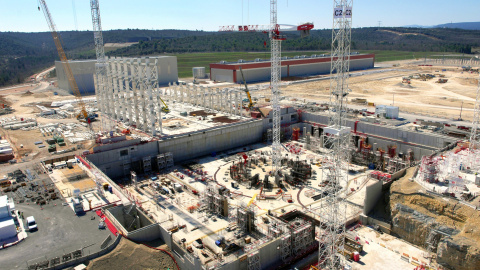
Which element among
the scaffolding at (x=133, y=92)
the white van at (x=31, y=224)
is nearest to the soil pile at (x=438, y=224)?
the white van at (x=31, y=224)

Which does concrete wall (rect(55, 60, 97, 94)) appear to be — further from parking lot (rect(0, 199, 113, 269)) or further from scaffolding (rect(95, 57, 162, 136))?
parking lot (rect(0, 199, 113, 269))

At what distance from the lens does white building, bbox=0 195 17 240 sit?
24.7 meters

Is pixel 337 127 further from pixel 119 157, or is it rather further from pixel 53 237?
Answer: pixel 119 157

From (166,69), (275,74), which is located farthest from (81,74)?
(275,74)

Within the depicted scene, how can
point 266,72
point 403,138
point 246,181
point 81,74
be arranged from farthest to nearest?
1. point 266,72
2. point 81,74
3. point 403,138
4. point 246,181

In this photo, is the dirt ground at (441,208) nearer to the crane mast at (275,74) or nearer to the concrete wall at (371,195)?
the concrete wall at (371,195)

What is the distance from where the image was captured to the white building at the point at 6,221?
24.7 meters

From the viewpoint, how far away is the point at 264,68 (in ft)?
Answer: 376

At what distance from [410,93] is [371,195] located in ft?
225

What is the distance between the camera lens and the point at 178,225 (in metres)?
31.9

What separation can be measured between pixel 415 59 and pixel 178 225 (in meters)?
194

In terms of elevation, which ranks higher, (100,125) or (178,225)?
(100,125)

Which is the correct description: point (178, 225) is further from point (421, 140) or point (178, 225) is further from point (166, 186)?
point (421, 140)

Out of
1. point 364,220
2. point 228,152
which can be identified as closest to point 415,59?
point 228,152
